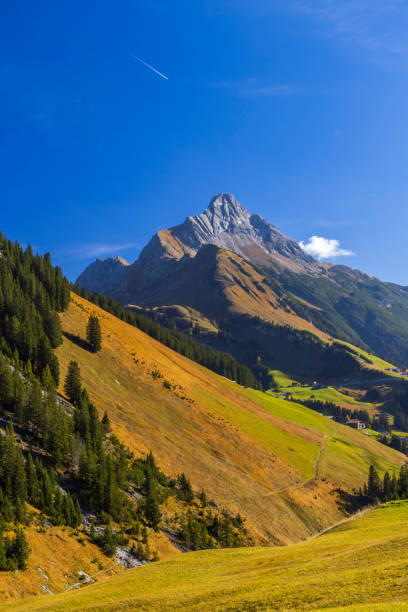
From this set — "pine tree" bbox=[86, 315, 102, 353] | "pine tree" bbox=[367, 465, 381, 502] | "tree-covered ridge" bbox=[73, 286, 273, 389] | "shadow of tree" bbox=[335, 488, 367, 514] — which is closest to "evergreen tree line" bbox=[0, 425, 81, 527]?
"pine tree" bbox=[86, 315, 102, 353]

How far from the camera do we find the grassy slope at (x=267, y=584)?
18.4 metres

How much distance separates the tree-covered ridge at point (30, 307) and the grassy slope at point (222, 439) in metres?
7.87

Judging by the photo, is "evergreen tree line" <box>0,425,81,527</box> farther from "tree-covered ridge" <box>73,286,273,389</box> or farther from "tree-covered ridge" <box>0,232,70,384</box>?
"tree-covered ridge" <box>73,286,273,389</box>

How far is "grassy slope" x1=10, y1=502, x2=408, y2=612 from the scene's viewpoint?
18.4m

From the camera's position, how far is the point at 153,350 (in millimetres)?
118438

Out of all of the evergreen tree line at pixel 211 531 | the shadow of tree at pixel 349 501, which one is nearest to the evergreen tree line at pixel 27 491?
the evergreen tree line at pixel 211 531

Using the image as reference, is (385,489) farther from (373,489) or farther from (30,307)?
(30,307)

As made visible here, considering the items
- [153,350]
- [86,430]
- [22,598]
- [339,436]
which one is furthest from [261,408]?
[22,598]

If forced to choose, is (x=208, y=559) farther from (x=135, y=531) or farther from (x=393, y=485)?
(x=393, y=485)

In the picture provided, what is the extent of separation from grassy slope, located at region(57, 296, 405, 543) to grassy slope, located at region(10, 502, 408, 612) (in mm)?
25945

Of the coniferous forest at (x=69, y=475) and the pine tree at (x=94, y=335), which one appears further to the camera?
the pine tree at (x=94, y=335)

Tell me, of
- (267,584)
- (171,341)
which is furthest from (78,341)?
(171,341)

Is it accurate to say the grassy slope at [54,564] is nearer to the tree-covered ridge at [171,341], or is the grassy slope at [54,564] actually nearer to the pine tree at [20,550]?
the pine tree at [20,550]

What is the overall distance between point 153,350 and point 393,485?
79730mm
